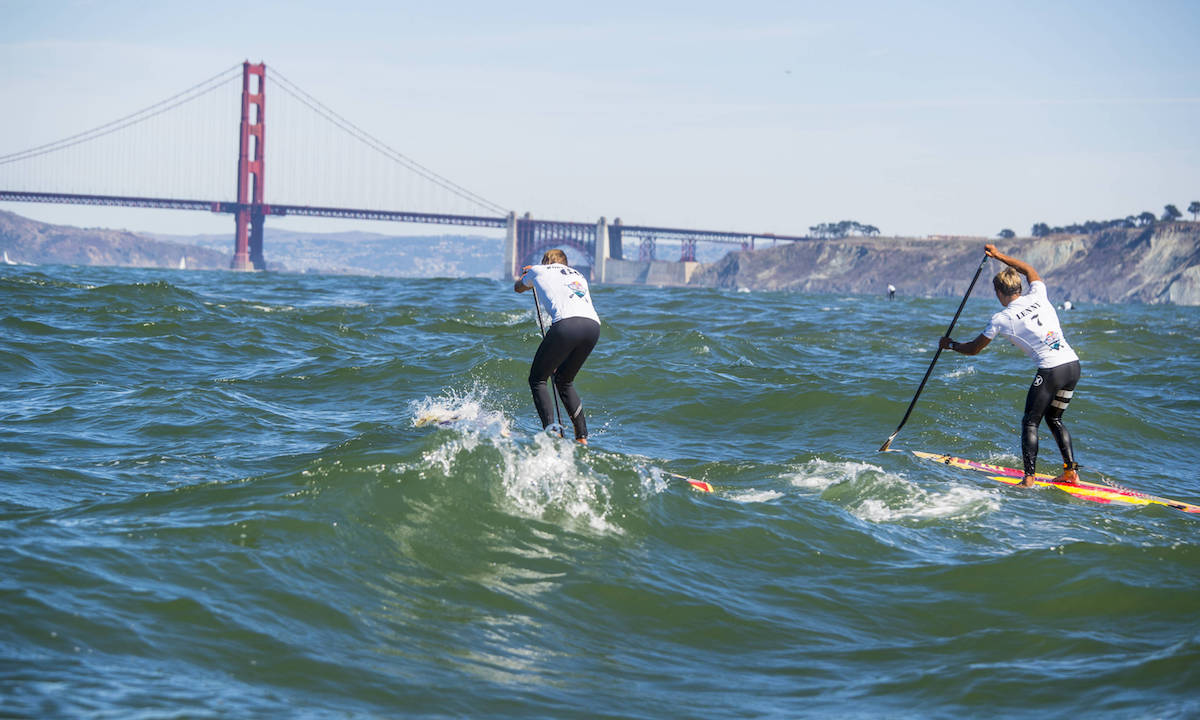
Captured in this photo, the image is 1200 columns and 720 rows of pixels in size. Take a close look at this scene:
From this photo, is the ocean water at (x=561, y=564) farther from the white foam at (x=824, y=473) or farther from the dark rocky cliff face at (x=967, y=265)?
the dark rocky cliff face at (x=967, y=265)

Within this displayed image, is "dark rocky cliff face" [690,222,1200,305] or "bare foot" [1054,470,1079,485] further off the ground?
"dark rocky cliff face" [690,222,1200,305]

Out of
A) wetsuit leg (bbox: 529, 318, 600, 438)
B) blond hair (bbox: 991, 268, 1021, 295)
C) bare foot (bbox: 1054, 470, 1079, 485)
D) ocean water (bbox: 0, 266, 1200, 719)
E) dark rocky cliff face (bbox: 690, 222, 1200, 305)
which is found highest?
dark rocky cliff face (bbox: 690, 222, 1200, 305)

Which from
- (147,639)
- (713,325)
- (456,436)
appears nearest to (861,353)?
(713,325)

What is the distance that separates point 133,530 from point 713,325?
20524 mm

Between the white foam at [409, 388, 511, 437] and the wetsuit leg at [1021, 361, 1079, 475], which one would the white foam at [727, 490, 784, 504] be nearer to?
the white foam at [409, 388, 511, 437]

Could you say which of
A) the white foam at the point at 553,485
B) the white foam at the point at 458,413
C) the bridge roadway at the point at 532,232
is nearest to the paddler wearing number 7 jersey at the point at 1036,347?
the white foam at the point at 553,485

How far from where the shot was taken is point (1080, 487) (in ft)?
29.4

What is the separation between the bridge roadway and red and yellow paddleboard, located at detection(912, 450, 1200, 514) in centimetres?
8856

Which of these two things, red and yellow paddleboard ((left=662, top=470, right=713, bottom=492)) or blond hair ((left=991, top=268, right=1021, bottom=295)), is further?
blond hair ((left=991, top=268, right=1021, bottom=295))

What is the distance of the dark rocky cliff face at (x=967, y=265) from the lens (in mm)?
137875

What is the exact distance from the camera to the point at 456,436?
302 inches

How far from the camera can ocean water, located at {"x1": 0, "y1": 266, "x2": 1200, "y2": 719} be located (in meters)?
4.51

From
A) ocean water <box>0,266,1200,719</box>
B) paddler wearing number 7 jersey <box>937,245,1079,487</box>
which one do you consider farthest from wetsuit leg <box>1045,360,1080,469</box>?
ocean water <box>0,266,1200,719</box>

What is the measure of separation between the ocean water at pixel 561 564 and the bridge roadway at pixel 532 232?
268 ft
